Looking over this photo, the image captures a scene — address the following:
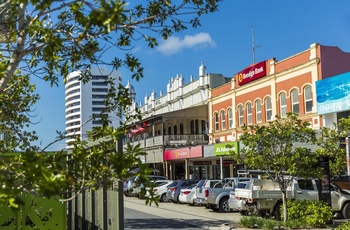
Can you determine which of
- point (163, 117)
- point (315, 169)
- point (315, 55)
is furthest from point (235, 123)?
point (315, 169)

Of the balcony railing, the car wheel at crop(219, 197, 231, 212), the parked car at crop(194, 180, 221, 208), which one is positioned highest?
the balcony railing

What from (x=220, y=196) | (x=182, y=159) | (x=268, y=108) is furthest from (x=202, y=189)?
(x=182, y=159)

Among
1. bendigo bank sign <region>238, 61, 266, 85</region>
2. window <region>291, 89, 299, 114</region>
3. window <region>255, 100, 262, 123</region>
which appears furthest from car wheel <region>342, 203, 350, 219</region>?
bendigo bank sign <region>238, 61, 266, 85</region>

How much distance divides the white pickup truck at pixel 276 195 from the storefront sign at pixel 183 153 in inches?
698

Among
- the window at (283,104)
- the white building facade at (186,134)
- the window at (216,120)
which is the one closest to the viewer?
the window at (283,104)

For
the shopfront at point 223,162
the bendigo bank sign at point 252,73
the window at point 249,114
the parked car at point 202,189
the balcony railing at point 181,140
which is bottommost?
the parked car at point 202,189

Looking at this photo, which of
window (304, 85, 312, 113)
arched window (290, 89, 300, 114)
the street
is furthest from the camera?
arched window (290, 89, 300, 114)

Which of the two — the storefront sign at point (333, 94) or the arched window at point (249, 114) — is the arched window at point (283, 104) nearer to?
the storefront sign at point (333, 94)

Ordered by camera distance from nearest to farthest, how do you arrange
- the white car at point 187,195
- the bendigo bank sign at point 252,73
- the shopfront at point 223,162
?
1. the white car at point 187,195
2. the shopfront at point 223,162
3. the bendigo bank sign at point 252,73

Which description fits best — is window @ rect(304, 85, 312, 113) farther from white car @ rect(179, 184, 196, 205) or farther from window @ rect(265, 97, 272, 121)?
white car @ rect(179, 184, 196, 205)

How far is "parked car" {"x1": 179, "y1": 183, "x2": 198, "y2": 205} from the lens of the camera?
2651cm

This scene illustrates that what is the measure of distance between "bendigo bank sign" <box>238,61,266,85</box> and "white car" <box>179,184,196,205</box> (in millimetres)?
11662

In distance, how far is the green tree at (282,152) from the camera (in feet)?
51.0

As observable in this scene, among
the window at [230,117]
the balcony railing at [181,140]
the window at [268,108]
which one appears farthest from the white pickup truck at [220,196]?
the balcony railing at [181,140]
